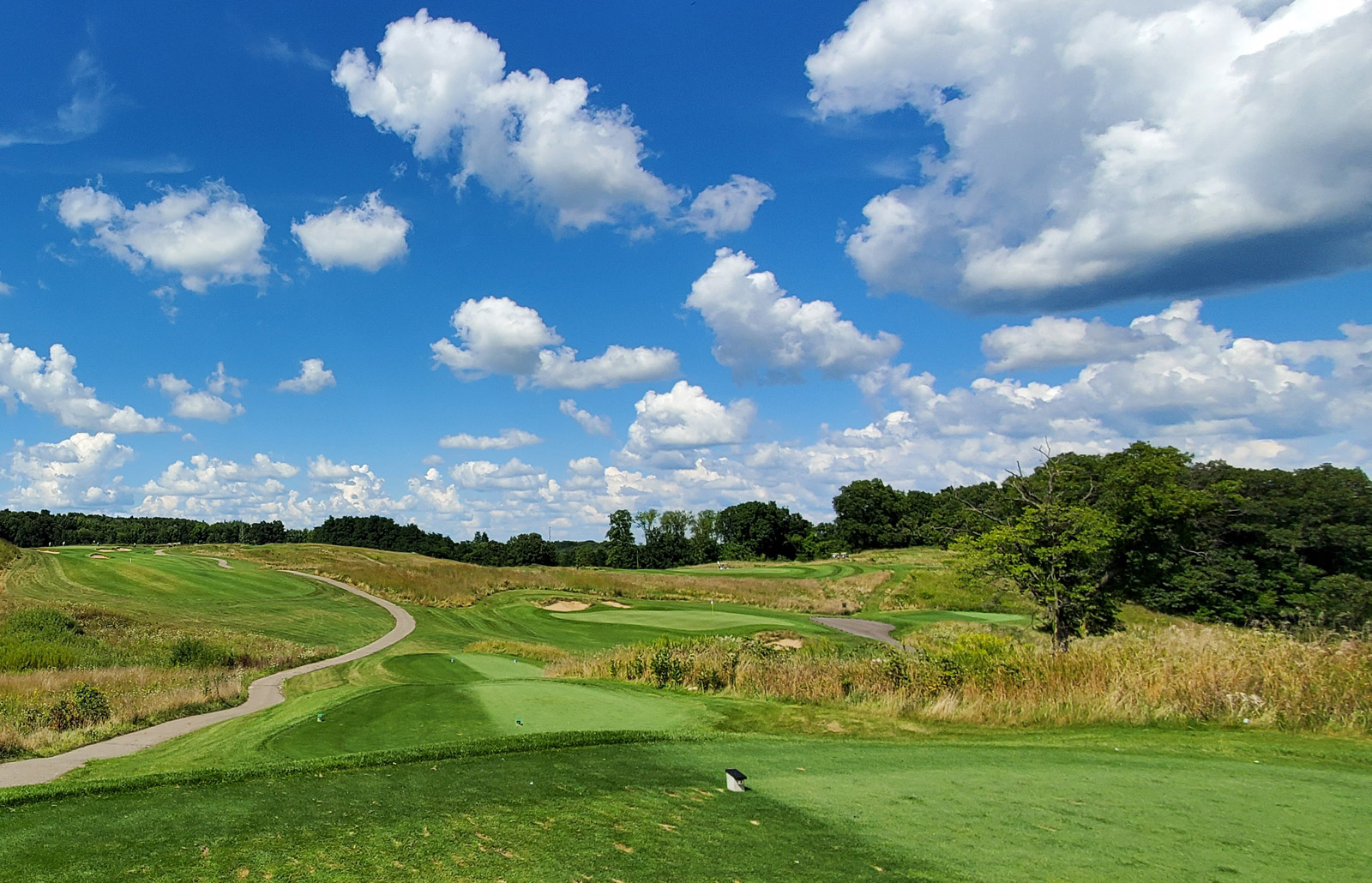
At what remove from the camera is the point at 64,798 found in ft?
17.0

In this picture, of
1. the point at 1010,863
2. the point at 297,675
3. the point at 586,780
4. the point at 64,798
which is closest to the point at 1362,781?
the point at 1010,863

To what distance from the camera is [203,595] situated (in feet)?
125

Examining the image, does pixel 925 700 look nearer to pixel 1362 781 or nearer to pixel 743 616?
pixel 1362 781

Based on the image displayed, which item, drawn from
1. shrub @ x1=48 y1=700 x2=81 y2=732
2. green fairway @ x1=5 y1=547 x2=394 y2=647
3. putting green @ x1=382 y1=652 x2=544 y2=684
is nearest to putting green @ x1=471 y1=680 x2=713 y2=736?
A: putting green @ x1=382 y1=652 x2=544 y2=684

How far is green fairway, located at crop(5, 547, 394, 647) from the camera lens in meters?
30.3

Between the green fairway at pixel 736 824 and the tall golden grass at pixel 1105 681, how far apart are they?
253cm

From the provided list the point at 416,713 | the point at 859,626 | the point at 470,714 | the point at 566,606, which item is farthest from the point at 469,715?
the point at 566,606

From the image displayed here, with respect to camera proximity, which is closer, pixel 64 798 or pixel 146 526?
pixel 64 798

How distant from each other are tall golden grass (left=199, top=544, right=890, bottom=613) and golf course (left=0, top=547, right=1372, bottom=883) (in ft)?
104

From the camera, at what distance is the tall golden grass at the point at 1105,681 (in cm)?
941

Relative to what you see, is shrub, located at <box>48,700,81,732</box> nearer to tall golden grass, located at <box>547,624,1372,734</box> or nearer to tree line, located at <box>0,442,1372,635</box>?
tall golden grass, located at <box>547,624,1372,734</box>

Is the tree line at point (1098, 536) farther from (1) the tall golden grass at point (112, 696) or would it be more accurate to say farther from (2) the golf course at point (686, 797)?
(1) the tall golden grass at point (112, 696)

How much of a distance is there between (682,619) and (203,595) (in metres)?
26.3

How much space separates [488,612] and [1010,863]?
3575 centimetres
